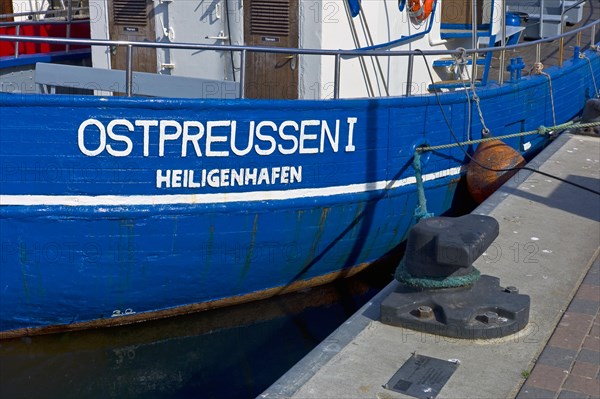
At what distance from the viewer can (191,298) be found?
651 centimetres

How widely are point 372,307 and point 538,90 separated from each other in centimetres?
531

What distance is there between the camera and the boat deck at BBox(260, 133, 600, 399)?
4.07 meters

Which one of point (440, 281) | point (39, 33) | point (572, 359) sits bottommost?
point (572, 359)

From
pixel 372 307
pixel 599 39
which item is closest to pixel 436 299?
pixel 372 307

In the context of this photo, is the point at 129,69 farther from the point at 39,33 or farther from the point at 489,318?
the point at 39,33

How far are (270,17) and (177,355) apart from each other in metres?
2.99

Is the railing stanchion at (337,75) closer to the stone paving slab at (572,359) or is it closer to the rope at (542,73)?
the stone paving slab at (572,359)

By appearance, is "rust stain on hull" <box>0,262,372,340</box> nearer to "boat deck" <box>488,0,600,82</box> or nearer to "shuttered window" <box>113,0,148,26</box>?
"shuttered window" <box>113,0,148,26</box>

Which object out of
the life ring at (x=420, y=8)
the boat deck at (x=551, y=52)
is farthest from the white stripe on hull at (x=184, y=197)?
the boat deck at (x=551, y=52)

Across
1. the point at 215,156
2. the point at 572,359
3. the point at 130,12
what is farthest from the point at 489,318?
the point at 130,12

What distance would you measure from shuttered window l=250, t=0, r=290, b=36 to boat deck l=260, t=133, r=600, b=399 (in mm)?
2512

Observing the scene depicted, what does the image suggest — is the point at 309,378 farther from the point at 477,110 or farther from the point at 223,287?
the point at 477,110

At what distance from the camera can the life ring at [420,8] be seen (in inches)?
304

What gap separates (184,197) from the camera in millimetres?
6016
